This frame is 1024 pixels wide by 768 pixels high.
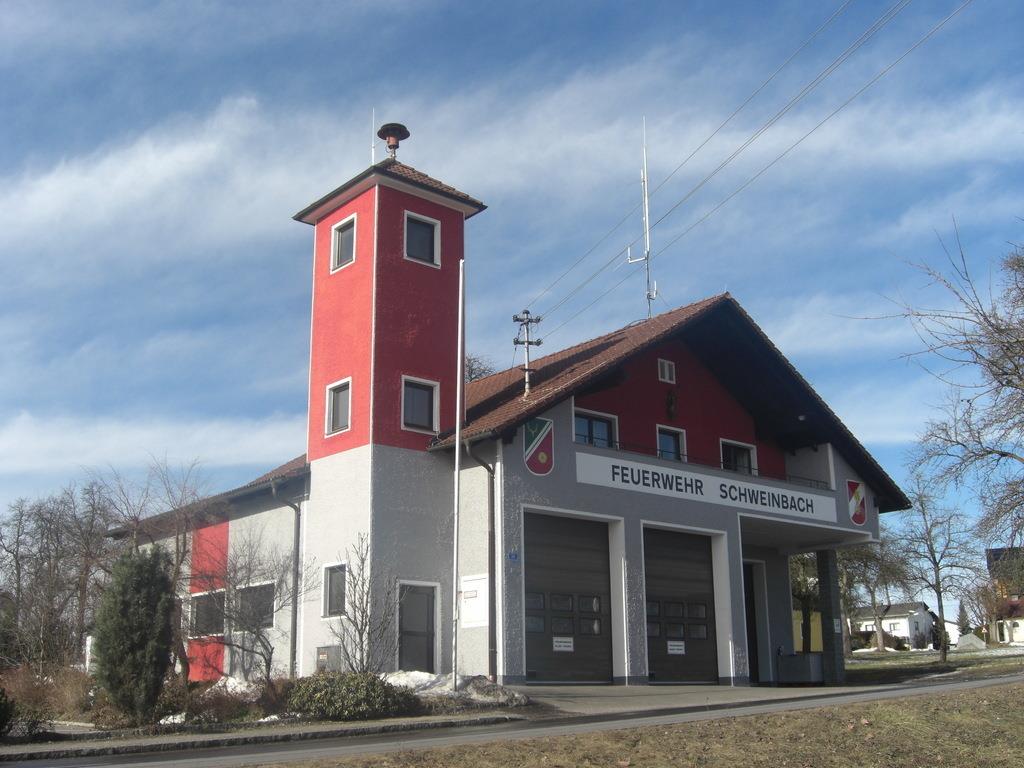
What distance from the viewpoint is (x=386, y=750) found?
11.7 m

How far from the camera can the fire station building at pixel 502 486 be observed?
21.9m

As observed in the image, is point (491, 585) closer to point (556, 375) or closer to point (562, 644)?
point (562, 644)

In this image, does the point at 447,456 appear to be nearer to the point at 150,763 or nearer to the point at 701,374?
the point at 701,374

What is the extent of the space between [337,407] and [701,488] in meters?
8.53

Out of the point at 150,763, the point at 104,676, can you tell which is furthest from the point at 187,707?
the point at 150,763

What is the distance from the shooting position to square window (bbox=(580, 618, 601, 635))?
75.9 feet

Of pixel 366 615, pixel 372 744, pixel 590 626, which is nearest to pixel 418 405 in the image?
pixel 366 615

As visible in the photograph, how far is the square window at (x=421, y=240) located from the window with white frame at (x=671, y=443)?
7008 millimetres

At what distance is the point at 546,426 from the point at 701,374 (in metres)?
7.44

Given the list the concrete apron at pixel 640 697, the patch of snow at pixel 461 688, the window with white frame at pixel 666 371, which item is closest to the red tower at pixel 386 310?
the patch of snow at pixel 461 688

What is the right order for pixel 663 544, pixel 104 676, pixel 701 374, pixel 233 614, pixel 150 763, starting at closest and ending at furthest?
pixel 150 763 → pixel 104 676 → pixel 233 614 → pixel 663 544 → pixel 701 374

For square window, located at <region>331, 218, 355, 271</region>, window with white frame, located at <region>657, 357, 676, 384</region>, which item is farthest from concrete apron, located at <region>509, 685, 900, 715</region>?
square window, located at <region>331, 218, 355, 271</region>

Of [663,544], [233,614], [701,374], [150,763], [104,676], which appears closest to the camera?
[150,763]

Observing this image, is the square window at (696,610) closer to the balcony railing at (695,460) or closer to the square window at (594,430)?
the balcony railing at (695,460)
